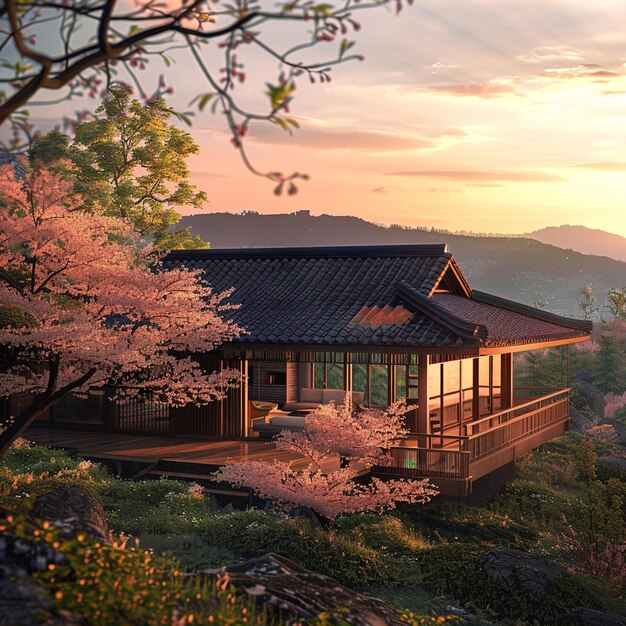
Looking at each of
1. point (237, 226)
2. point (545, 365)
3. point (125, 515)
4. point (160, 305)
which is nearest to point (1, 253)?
point (160, 305)

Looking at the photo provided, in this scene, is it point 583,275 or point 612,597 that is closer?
point 612,597

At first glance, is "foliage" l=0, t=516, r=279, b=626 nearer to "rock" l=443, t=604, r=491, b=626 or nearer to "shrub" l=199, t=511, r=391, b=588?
"rock" l=443, t=604, r=491, b=626

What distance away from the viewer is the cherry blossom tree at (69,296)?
1454cm

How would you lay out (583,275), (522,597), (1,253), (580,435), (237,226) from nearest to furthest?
1. (522,597)
2. (1,253)
3. (580,435)
4. (237,226)
5. (583,275)

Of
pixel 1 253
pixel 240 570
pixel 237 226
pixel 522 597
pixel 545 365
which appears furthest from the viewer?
pixel 237 226

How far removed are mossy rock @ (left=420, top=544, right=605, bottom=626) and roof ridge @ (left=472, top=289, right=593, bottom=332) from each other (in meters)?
12.8

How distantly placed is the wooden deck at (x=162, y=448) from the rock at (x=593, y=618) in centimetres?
755

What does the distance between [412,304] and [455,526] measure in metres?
5.39

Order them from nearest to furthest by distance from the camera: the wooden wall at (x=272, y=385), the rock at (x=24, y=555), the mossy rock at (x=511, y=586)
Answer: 1. the rock at (x=24, y=555)
2. the mossy rock at (x=511, y=586)
3. the wooden wall at (x=272, y=385)

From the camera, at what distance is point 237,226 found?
157625 mm

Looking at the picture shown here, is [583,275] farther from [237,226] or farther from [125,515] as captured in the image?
[125,515]

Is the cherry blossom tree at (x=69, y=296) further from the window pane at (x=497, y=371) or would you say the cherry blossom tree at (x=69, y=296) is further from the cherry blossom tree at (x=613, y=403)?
the cherry blossom tree at (x=613, y=403)

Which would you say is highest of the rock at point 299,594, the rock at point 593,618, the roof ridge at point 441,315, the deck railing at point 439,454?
the roof ridge at point 441,315

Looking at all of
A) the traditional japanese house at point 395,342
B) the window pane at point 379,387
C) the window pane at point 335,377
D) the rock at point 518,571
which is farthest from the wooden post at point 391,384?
the window pane at point 379,387
